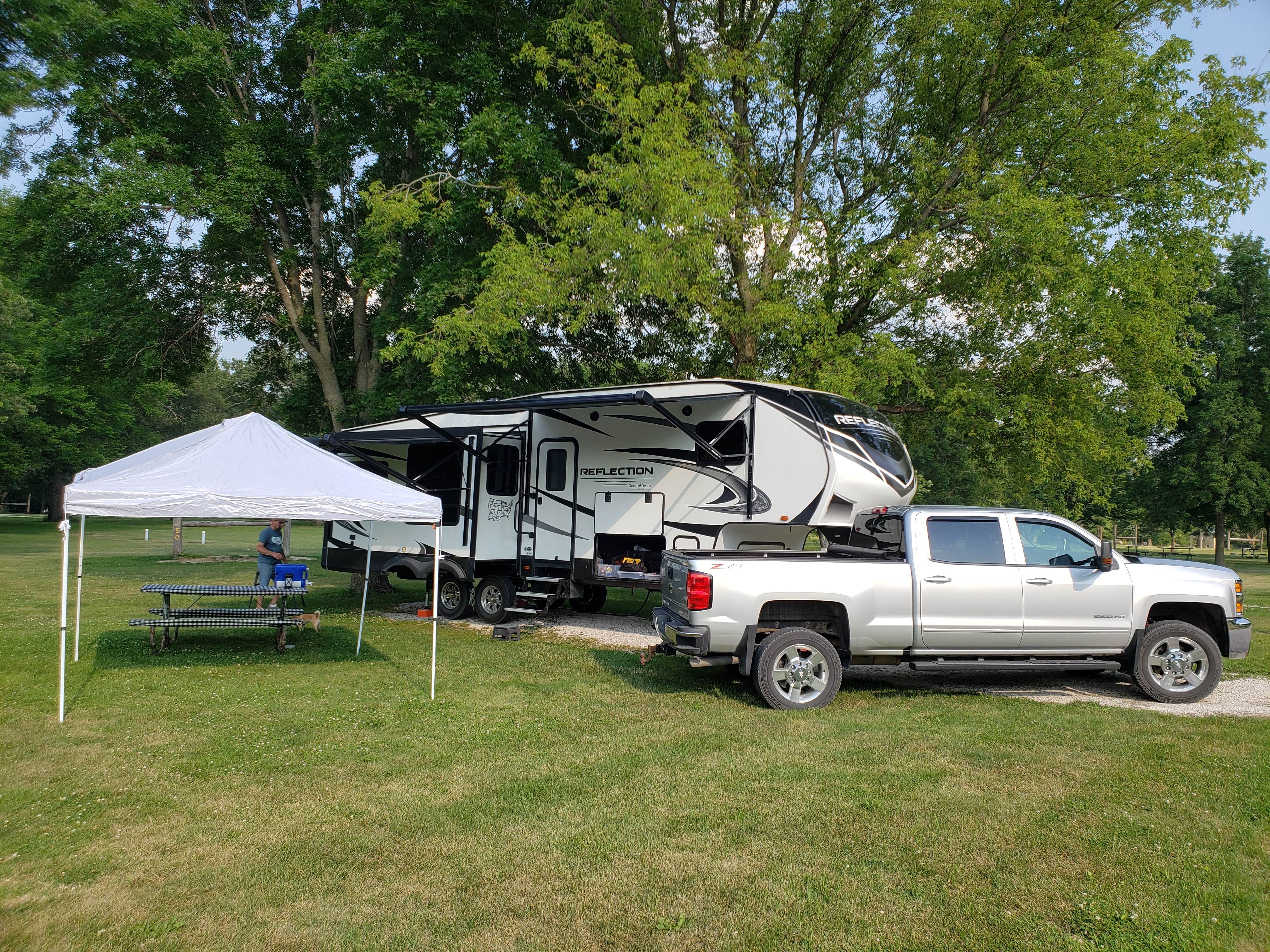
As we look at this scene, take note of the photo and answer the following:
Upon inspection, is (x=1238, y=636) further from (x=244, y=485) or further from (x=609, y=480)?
(x=244, y=485)

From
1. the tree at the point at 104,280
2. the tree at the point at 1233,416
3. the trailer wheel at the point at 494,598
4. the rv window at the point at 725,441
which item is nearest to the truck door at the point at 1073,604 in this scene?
the rv window at the point at 725,441

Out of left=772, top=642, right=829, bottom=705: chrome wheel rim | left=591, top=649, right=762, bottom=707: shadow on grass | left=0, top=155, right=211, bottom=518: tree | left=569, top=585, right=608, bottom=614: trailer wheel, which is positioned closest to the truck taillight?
left=772, top=642, right=829, bottom=705: chrome wheel rim

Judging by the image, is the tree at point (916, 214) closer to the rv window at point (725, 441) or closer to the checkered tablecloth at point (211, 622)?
the rv window at point (725, 441)

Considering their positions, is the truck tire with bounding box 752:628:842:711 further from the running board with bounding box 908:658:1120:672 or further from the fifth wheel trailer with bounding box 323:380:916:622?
the fifth wheel trailer with bounding box 323:380:916:622

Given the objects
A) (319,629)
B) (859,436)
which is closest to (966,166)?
(859,436)

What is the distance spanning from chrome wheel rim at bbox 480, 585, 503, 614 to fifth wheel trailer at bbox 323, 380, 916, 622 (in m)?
0.02

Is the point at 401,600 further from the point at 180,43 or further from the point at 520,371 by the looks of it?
the point at 180,43

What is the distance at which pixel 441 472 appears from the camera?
14.4m

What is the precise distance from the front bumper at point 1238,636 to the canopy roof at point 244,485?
7608mm

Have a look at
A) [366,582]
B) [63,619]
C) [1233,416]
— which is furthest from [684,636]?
[1233,416]

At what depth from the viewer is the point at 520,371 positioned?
1867 centimetres

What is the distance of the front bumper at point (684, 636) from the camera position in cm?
761

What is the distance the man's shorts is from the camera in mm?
12547

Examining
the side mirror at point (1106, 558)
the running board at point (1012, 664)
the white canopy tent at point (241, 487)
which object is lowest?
the running board at point (1012, 664)
